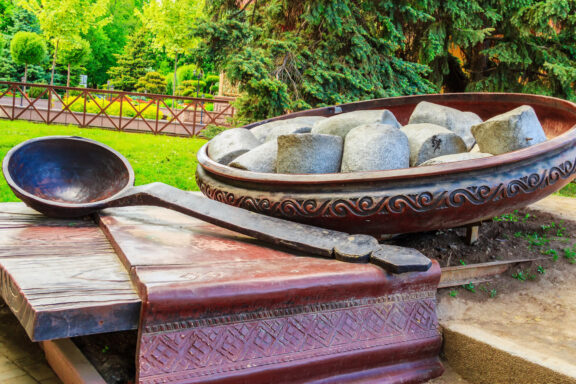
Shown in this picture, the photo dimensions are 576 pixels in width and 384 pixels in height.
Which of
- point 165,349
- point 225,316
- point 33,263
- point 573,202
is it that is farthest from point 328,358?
point 573,202

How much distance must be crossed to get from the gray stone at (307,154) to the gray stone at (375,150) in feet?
0.17

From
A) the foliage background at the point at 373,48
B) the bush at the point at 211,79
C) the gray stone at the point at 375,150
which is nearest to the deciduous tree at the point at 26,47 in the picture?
the bush at the point at 211,79

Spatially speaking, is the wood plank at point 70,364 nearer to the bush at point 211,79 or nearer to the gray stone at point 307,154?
the gray stone at point 307,154

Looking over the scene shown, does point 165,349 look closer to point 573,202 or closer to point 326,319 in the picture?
point 326,319

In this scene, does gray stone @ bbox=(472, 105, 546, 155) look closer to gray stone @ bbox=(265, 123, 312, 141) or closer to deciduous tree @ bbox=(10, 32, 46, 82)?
gray stone @ bbox=(265, 123, 312, 141)

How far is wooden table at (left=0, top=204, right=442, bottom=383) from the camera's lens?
1.03 meters

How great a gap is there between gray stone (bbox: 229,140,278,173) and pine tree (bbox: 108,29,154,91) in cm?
2835

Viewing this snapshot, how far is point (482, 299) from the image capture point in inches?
71.5

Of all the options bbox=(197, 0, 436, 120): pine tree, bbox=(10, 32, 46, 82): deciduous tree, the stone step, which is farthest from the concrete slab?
bbox=(10, 32, 46, 82): deciduous tree

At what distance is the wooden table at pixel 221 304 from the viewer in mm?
1032

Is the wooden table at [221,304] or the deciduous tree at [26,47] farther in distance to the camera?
the deciduous tree at [26,47]

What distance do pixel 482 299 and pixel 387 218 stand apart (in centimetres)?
59

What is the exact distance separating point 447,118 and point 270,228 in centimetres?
124

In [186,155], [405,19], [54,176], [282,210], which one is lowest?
[186,155]
